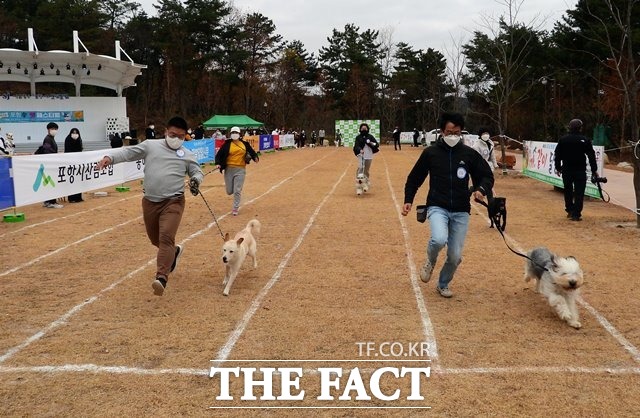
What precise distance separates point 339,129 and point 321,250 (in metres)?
43.8

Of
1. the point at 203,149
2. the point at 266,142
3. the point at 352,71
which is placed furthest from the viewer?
the point at 352,71

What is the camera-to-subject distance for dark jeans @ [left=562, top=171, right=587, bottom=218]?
11.1m

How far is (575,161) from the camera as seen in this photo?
1112cm

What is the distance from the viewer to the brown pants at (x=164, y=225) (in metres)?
6.05

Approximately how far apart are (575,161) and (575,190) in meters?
0.61

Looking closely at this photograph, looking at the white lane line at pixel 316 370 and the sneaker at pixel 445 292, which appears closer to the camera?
the white lane line at pixel 316 370

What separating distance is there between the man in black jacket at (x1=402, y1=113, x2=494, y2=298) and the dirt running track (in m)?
0.74

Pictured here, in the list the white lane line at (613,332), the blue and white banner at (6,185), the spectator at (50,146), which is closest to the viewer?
the white lane line at (613,332)

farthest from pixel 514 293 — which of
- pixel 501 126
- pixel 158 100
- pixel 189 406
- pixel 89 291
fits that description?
pixel 158 100

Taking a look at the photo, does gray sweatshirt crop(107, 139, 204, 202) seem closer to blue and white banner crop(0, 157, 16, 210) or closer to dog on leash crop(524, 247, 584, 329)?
dog on leash crop(524, 247, 584, 329)

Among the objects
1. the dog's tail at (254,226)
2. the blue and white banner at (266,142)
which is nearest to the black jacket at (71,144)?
the dog's tail at (254,226)

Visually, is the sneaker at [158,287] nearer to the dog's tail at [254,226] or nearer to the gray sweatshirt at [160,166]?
the gray sweatshirt at [160,166]

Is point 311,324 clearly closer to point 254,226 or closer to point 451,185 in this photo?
point 451,185

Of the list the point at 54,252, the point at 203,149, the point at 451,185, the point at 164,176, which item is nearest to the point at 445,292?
the point at 451,185
